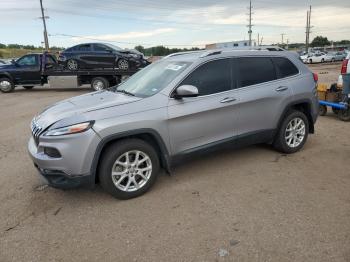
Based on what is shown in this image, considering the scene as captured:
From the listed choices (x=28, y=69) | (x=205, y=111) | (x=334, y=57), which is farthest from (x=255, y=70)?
(x=334, y=57)

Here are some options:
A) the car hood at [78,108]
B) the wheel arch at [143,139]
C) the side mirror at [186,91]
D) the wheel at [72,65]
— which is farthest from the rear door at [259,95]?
the wheel at [72,65]

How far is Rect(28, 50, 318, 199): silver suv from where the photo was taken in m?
3.75

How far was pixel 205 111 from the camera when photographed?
14.5ft

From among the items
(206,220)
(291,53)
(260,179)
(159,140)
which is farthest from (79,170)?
(291,53)

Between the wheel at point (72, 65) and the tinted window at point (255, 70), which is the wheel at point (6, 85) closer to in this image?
the wheel at point (72, 65)

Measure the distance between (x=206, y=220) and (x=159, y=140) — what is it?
1.15m

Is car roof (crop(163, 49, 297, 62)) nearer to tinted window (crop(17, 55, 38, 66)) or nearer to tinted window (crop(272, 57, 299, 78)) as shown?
tinted window (crop(272, 57, 299, 78))

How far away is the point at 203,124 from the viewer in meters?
4.45

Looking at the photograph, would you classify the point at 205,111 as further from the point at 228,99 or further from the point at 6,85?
the point at 6,85

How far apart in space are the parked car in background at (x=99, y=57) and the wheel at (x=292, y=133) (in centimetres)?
1200

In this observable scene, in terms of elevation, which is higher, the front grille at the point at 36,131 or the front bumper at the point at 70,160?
the front grille at the point at 36,131

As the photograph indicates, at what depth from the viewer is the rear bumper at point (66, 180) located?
3.74 m

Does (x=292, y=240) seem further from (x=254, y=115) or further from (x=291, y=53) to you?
(x=291, y=53)

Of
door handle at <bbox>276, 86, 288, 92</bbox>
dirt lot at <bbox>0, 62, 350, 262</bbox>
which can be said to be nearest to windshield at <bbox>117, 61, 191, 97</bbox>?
dirt lot at <bbox>0, 62, 350, 262</bbox>
